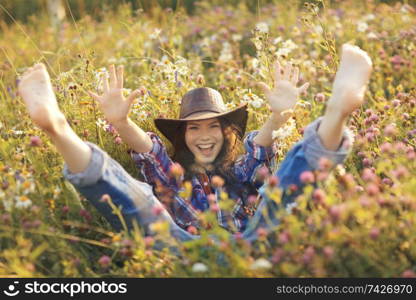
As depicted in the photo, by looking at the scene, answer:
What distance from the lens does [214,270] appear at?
2.29 metres

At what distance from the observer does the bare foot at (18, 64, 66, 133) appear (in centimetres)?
254

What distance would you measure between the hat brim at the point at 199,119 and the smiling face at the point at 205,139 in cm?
4

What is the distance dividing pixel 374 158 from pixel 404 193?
94 centimetres

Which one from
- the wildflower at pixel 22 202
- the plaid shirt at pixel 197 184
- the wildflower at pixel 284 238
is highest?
the wildflower at pixel 284 238

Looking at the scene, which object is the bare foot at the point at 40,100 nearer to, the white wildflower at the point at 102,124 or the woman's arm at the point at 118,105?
the woman's arm at the point at 118,105

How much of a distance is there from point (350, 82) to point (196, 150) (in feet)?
2.95

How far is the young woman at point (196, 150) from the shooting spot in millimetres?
2555

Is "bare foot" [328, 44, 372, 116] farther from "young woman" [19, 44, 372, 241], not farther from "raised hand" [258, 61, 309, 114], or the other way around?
"raised hand" [258, 61, 309, 114]

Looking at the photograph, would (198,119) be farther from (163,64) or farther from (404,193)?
(404,193)

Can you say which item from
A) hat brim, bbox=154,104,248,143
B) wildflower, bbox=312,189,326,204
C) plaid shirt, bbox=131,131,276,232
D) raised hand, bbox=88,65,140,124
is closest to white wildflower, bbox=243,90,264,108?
hat brim, bbox=154,104,248,143

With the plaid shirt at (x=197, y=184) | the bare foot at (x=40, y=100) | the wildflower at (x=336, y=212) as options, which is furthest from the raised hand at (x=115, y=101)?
the wildflower at (x=336, y=212)

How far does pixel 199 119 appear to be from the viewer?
3109 millimetres

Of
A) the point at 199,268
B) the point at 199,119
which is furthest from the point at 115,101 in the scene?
the point at 199,268

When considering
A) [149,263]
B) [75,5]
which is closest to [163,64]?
[149,263]
